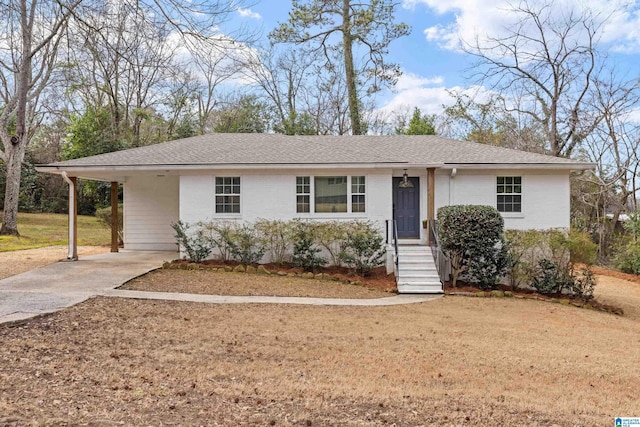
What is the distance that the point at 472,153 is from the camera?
15.3 meters

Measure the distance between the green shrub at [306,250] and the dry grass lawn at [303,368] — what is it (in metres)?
4.49

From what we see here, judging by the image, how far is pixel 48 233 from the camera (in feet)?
77.9

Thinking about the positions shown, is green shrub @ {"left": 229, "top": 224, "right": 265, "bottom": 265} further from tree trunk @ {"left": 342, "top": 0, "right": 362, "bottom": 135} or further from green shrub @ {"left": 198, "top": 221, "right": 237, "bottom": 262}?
tree trunk @ {"left": 342, "top": 0, "right": 362, "bottom": 135}

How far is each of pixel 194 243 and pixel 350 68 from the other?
18.2m

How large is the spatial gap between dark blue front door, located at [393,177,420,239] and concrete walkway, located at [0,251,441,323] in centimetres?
346

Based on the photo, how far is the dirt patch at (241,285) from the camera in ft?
35.5

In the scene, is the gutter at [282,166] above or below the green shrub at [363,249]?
above

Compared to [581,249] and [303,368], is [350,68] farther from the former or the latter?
[303,368]

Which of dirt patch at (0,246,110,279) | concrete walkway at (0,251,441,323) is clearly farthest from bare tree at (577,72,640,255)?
dirt patch at (0,246,110,279)

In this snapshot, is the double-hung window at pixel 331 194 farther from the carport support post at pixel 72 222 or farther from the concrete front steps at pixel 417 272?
the carport support post at pixel 72 222

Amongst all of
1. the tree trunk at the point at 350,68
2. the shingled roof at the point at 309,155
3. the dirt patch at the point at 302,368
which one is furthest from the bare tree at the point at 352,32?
the dirt patch at the point at 302,368

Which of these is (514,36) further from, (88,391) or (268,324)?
(88,391)

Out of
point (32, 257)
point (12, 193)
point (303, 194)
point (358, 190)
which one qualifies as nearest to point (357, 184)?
point (358, 190)

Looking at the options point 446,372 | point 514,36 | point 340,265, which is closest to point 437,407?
point 446,372
